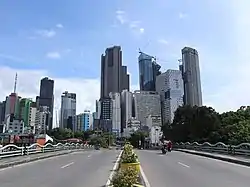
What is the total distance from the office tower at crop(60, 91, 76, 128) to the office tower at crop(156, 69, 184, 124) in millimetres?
50187

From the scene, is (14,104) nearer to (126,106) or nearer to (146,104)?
(126,106)

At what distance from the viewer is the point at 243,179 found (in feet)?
41.3

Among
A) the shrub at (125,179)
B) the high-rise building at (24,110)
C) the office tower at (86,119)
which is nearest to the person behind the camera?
the shrub at (125,179)

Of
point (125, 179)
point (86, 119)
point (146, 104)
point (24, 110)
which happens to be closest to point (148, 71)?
point (146, 104)

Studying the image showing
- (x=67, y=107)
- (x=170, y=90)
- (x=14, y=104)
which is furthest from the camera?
(x=67, y=107)

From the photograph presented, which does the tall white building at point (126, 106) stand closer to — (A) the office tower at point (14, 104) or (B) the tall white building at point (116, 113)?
(B) the tall white building at point (116, 113)

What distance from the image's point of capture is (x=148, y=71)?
18062 cm

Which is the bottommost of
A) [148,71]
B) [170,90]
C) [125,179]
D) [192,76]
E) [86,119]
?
[125,179]

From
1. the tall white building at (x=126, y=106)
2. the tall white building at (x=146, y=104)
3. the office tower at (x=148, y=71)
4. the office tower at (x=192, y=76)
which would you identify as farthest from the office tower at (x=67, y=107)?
the office tower at (x=192, y=76)

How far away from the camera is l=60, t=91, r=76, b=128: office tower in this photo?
175 m

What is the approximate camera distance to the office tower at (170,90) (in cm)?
14199

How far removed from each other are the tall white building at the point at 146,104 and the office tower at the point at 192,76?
3230 cm

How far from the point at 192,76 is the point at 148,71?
47.8 meters

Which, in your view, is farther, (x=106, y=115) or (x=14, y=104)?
(x=106, y=115)
